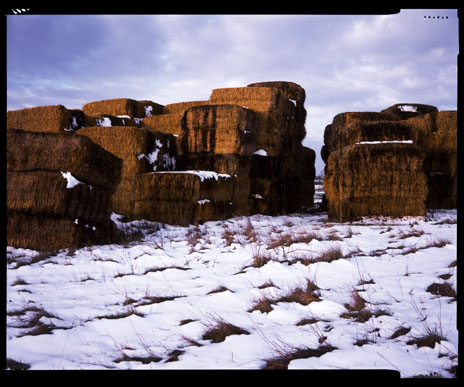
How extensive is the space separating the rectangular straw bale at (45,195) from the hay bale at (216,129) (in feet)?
17.1

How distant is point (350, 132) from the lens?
8227 mm

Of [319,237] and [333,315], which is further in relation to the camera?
[319,237]

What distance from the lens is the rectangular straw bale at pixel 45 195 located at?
487 centimetres

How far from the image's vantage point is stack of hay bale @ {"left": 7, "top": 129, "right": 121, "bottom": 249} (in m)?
4.89

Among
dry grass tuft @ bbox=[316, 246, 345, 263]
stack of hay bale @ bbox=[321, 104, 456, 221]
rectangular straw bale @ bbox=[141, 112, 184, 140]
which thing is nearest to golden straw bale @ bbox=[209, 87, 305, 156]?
rectangular straw bale @ bbox=[141, 112, 184, 140]

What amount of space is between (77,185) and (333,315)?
13.3 ft

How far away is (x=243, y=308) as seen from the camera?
2465mm

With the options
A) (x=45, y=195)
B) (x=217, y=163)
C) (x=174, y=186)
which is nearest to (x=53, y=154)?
(x=45, y=195)

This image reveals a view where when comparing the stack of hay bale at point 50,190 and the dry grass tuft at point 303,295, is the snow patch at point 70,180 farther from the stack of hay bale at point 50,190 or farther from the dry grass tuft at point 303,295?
the dry grass tuft at point 303,295

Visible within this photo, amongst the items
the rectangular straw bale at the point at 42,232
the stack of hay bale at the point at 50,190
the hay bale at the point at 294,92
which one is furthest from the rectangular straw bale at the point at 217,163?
the rectangular straw bale at the point at 42,232

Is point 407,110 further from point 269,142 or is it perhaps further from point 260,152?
point 260,152

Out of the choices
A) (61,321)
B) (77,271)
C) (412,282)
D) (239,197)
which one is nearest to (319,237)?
(412,282)

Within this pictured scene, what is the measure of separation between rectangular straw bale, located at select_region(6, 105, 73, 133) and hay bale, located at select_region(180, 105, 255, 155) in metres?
3.51
